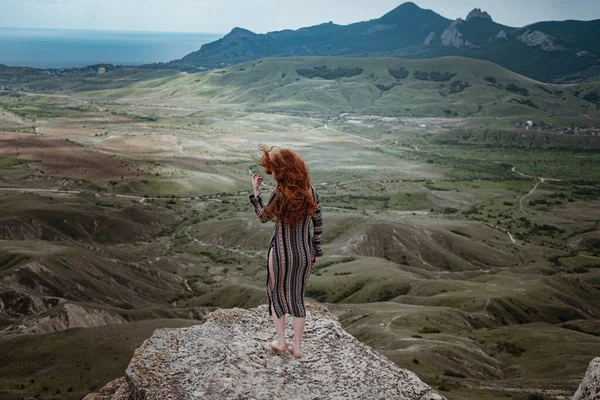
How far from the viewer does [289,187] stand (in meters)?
13.1

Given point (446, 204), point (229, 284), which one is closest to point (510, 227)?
point (446, 204)

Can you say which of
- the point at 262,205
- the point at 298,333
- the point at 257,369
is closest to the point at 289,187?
the point at 262,205

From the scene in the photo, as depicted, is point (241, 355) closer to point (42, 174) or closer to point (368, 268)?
point (368, 268)

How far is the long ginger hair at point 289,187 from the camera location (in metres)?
13.1

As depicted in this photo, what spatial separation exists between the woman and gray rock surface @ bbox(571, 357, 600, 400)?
805 centimetres

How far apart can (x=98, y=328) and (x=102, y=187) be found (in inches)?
4381

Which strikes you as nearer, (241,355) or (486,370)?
(241,355)

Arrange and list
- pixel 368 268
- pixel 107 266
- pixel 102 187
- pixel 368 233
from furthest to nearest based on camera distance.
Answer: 1. pixel 102 187
2. pixel 368 233
3. pixel 368 268
4. pixel 107 266

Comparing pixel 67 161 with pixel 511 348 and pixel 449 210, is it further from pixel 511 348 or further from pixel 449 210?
pixel 511 348

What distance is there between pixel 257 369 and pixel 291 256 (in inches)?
118

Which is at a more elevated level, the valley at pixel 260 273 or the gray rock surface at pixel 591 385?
the gray rock surface at pixel 591 385

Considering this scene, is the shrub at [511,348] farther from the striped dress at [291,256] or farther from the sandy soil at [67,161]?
the sandy soil at [67,161]

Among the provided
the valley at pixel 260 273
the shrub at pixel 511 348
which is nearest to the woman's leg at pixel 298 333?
the valley at pixel 260 273

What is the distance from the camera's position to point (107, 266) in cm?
9500
